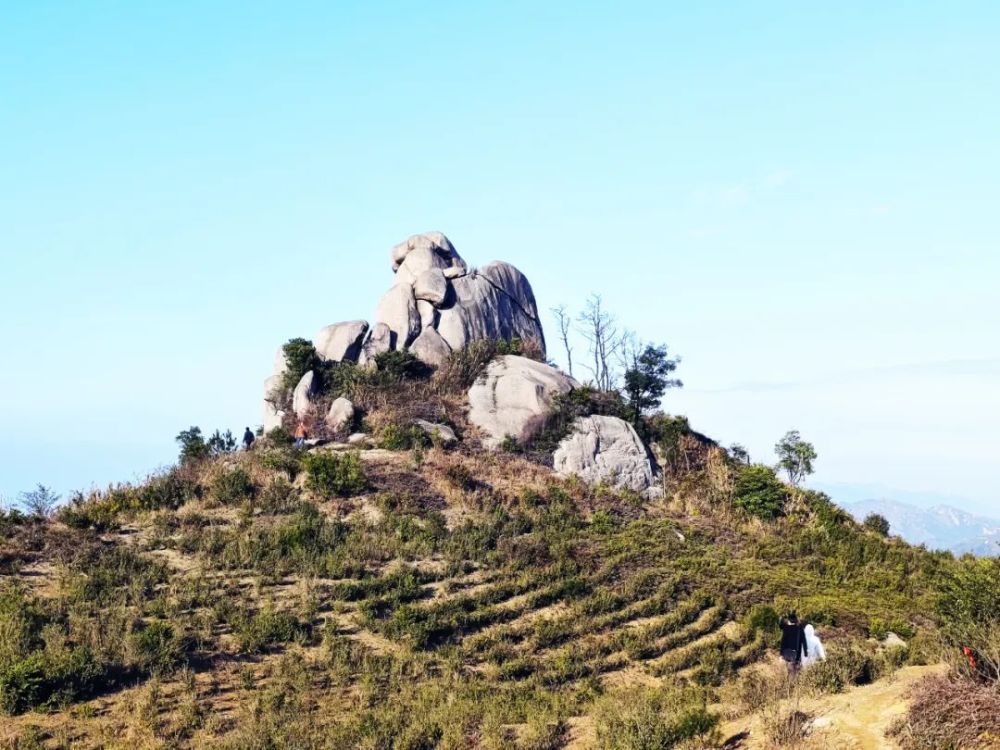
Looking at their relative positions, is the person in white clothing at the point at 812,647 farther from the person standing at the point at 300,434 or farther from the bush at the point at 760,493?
the person standing at the point at 300,434

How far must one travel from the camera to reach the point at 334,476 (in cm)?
2844

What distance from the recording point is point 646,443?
38250 millimetres

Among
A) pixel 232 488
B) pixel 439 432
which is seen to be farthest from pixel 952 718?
pixel 439 432

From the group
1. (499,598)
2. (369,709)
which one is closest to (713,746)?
(369,709)

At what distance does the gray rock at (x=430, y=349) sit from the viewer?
42438 millimetres

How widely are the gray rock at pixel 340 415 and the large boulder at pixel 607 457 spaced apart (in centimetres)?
900

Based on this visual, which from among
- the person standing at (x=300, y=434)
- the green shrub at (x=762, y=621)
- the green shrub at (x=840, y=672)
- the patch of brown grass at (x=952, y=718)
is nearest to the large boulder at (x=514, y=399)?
the person standing at (x=300, y=434)

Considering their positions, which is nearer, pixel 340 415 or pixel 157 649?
pixel 157 649

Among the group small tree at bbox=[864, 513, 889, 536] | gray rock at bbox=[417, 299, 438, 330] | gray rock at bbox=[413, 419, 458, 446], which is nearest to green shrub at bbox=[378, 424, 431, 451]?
gray rock at bbox=[413, 419, 458, 446]

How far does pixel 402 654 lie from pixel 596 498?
45.6 ft

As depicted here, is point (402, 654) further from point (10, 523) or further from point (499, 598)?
point (10, 523)

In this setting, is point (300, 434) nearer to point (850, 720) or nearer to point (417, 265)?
point (417, 265)

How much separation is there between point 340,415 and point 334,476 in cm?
852

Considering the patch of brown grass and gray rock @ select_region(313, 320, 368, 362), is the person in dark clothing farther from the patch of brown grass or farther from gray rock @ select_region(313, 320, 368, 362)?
gray rock @ select_region(313, 320, 368, 362)
